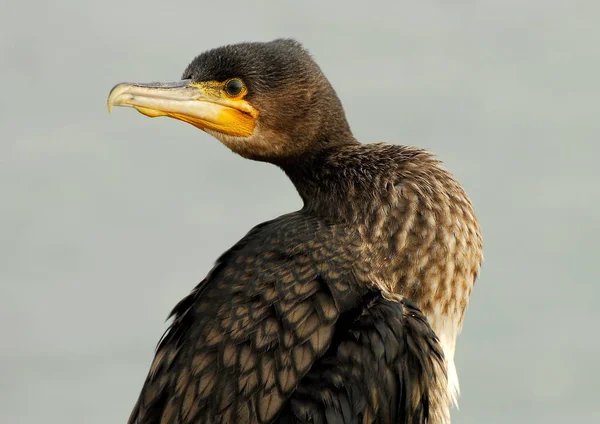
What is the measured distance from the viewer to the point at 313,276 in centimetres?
531

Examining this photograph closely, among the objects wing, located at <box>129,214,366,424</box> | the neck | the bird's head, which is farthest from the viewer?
the bird's head

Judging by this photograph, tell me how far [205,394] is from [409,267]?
48.3 inches

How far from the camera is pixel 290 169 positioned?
6215mm

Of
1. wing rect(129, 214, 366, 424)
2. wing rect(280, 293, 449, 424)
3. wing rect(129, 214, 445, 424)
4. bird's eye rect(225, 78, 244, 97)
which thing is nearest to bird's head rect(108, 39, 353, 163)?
bird's eye rect(225, 78, 244, 97)

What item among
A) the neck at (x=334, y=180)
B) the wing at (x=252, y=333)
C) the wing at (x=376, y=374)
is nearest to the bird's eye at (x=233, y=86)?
the neck at (x=334, y=180)

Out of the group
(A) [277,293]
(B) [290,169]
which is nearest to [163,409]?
(A) [277,293]

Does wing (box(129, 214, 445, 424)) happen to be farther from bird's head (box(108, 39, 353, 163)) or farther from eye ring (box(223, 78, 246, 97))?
eye ring (box(223, 78, 246, 97))

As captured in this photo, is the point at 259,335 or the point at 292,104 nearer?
the point at 259,335

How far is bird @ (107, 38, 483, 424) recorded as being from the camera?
5113 mm

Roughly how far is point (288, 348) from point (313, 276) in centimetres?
38

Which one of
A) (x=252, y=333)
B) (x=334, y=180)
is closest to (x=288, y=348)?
(x=252, y=333)

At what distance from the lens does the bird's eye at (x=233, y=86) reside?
6.03 meters

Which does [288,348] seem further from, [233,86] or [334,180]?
[233,86]

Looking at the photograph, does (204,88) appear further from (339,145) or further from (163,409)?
(163,409)
